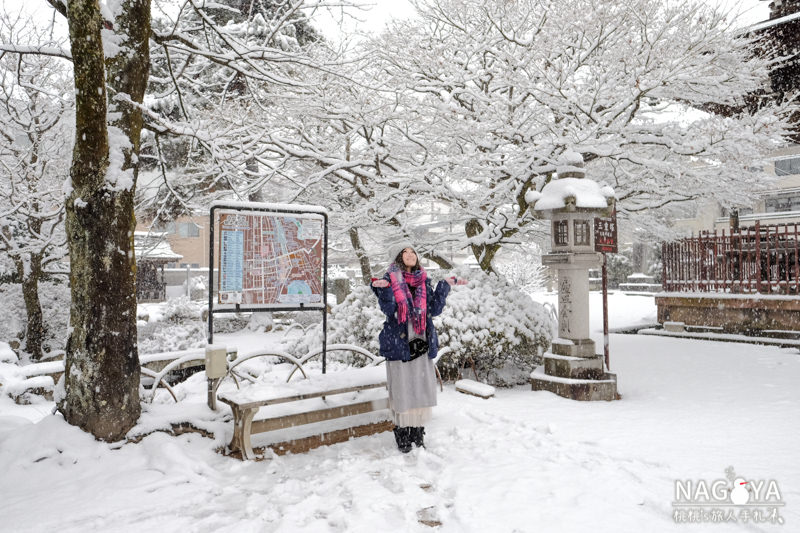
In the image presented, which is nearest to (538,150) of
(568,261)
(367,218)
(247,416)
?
(568,261)

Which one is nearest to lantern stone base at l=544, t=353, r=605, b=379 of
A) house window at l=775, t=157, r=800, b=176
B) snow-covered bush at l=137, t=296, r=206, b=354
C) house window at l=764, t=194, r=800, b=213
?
snow-covered bush at l=137, t=296, r=206, b=354

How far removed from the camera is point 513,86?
9.42 meters

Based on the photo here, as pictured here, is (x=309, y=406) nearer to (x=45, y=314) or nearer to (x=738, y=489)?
(x=738, y=489)

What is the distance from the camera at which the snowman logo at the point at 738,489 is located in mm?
3689

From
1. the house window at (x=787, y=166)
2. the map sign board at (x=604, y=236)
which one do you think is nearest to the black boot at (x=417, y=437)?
the map sign board at (x=604, y=236)

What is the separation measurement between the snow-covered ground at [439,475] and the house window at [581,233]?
2.56m

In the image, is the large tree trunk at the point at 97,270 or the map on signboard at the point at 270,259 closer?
the large tree trunk at the point at 97,270

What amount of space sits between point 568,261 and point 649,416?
8.04 ft

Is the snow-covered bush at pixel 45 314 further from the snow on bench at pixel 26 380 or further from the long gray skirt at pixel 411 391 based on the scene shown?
the long gray skirt at pixel 411 391

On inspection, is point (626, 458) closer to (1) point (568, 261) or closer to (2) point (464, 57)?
(1) point (568, 261)

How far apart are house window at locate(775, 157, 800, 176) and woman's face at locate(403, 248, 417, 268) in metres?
28.4

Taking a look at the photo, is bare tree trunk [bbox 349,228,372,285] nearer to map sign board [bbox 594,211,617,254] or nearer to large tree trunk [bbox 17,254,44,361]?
map sign board [bbox 594,211,617,254]

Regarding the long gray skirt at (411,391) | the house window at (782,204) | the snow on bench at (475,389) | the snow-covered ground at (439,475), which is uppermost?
the house window at (782,204)

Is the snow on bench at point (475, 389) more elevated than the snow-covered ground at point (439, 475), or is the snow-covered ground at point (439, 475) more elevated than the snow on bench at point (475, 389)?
the snow on bench at point (475, 389)
